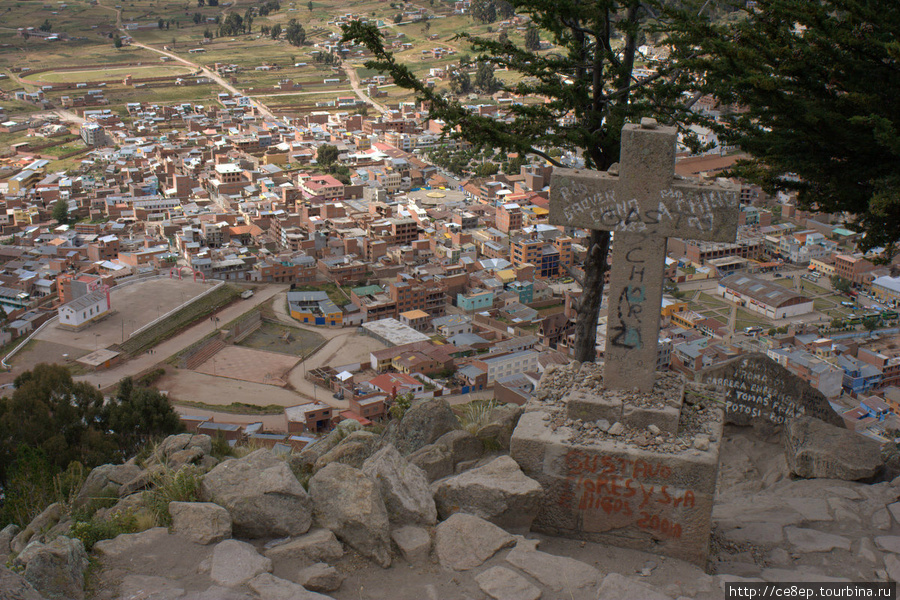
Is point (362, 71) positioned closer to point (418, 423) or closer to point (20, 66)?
point (20, 66)

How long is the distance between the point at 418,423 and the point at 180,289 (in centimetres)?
2697

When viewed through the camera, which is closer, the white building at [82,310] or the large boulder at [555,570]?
the large boulder at [555,570]

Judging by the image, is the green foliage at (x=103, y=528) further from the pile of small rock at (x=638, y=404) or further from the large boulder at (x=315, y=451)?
the pile of small rock at (x=638, y=404)

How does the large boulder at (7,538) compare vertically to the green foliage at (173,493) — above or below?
below

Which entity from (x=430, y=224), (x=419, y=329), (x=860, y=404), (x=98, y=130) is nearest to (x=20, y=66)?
(x=98, y=130)

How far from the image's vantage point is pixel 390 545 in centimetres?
427

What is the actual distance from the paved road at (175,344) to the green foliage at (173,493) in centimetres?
2078

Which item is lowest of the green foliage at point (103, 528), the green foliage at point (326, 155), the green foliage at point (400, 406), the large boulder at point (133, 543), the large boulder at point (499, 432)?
the green foliage at point (326, 155)

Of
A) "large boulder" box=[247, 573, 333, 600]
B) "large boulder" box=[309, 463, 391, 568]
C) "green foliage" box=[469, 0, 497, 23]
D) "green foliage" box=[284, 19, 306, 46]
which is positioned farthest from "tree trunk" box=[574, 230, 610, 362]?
"green foliage" box=[284, 19, 306, 46]

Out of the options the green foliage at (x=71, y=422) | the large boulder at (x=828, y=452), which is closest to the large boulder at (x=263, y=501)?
the large boulder at (x=828, y=452)

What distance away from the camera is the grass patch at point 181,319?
27398 millimetres

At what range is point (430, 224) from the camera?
132 feet

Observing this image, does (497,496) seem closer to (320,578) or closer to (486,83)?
(320,578)

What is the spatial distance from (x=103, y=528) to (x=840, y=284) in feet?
116
